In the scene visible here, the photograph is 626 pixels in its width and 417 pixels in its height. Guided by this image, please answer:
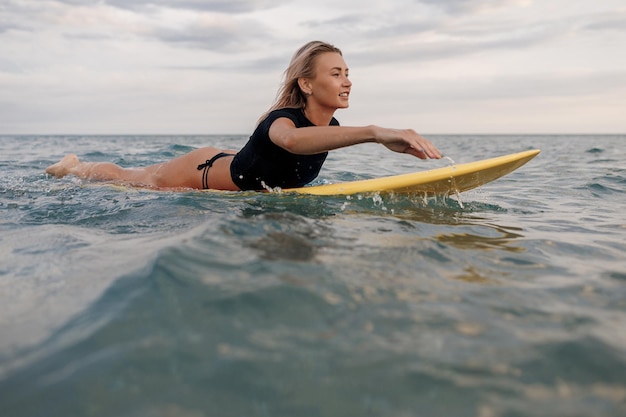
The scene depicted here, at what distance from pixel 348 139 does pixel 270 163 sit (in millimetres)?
1299

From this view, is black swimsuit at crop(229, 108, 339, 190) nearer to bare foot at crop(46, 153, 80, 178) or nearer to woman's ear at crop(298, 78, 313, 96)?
woman's ear at crop(298, 78, 313, 96)

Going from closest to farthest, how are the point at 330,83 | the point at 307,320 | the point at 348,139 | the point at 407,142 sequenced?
the point at 307,320 < the point at 407,142 < the point at 348,139 < the point at 330,83

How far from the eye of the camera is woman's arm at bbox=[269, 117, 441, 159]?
3.10 meters

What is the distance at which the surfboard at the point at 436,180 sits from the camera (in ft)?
14.3

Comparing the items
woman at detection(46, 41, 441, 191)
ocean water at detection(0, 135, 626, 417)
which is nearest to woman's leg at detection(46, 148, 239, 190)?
woman at detection(46, 41, 441, 191)

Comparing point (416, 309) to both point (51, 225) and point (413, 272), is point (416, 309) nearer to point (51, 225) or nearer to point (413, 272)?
point (413, 272)

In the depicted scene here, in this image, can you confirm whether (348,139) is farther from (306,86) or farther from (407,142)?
(306,86)

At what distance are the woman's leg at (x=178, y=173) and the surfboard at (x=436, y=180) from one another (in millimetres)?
723

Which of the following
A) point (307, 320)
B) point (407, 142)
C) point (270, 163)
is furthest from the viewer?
point (270, 163)

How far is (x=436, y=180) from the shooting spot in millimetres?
4359

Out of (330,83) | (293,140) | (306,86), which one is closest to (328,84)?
(330,83)

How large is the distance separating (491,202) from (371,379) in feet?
13.0

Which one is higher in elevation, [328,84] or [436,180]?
[328,84]

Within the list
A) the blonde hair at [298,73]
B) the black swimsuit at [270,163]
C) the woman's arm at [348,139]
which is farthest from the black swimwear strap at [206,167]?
the woman's arm at [348,139]
